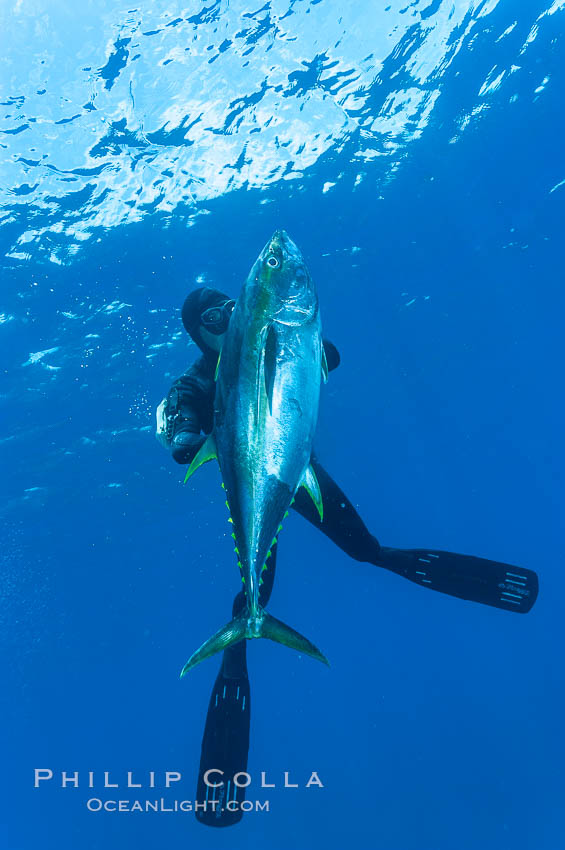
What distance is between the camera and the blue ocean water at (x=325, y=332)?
1090 cm

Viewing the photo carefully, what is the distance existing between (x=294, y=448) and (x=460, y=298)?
23823mm

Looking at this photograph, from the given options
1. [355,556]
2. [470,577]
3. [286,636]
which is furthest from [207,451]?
[470,577]

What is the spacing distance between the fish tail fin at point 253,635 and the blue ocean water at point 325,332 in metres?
11.4

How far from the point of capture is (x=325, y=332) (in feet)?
74.0

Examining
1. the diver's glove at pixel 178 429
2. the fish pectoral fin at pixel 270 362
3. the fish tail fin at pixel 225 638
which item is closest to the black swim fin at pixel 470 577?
the fish tail fin at pixel 225 638

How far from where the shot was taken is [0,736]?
2183 inches

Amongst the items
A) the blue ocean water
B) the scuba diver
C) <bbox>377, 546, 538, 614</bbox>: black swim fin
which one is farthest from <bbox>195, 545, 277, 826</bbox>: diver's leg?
the blue ocean water

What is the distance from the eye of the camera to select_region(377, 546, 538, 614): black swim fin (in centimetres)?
469

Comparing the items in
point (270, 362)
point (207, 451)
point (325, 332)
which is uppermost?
point (325, 332)

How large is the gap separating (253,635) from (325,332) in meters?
20.7

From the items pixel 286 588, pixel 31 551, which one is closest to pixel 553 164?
pixel 31 551

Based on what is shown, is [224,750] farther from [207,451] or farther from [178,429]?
[207,451]

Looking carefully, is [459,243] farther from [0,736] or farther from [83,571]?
[0,736]

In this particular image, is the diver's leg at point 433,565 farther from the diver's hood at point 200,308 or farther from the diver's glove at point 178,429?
the diver's glove at point 178,429
